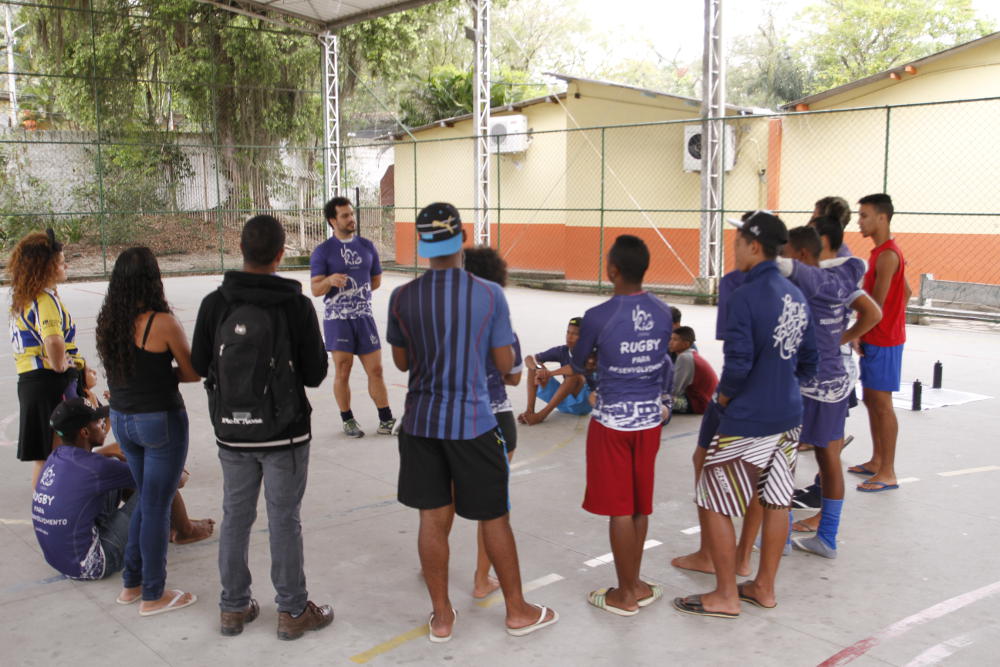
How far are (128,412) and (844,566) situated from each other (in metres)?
3.55

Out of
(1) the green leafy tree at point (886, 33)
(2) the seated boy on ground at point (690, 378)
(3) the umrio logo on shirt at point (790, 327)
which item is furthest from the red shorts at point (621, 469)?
(1) the green leafy tree at point (886, 33)

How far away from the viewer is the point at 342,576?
14.7 feet

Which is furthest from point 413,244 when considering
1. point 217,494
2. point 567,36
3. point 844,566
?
point 567,36

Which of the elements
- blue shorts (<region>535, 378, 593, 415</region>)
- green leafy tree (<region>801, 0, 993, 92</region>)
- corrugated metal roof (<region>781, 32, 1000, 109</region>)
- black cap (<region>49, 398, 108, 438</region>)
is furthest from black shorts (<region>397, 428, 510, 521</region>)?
green leafy tree (<region>801, 0, 993, 92</region>)

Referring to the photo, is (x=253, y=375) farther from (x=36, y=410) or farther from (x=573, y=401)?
(x=573, y=401)

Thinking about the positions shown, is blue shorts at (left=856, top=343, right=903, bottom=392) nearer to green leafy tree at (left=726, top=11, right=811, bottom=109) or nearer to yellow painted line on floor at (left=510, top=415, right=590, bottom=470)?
yellow painted line on floor at (left=510, top=415, right=590, bottom=470)

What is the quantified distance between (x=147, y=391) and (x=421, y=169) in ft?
66.8

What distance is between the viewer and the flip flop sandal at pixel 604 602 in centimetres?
403

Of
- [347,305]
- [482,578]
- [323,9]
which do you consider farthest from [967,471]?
[323,9]

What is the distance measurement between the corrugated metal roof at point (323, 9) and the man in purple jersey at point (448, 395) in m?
16.9

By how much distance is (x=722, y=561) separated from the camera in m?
3.99

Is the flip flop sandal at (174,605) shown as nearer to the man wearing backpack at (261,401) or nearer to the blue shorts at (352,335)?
the man wearing backpack at (261,401)

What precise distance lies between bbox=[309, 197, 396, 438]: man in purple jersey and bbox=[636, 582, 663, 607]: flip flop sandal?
3.42m

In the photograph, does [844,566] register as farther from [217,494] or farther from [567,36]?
[567,36]
